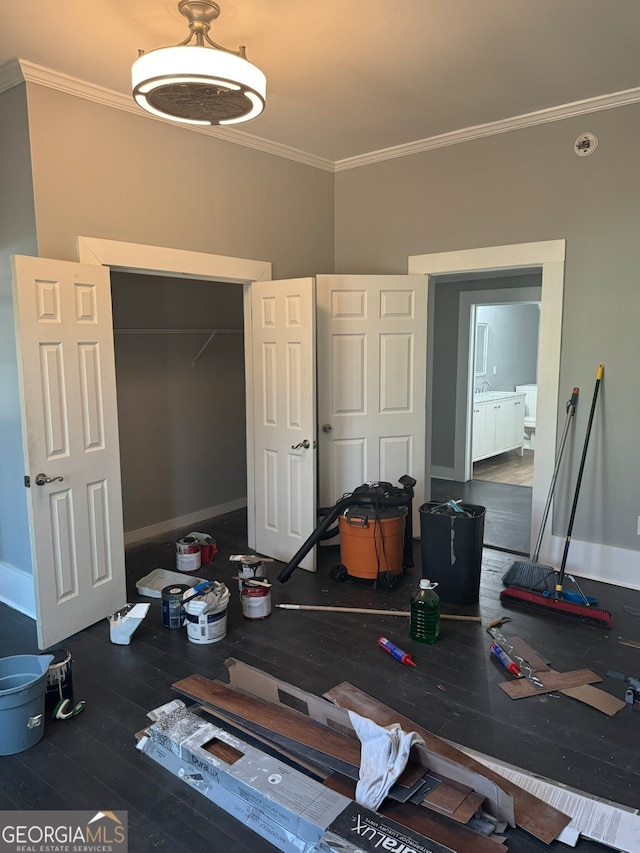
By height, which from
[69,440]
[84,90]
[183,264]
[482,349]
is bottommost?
[69,440]

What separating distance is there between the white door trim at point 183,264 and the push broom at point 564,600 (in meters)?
1.99

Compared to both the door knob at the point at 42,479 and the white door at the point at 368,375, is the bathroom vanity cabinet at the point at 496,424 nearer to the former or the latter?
the white door at the point at 368,375

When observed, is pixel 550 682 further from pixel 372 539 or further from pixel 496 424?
pixel 496 424

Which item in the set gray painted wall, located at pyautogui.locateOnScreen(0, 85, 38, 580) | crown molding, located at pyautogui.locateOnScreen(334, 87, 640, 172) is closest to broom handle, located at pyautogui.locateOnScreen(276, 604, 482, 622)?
gray painted wall, located at pyautogui.locateOnScreen(0, 85, 38, 580)

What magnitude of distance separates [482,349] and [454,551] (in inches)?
217

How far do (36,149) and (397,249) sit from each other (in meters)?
2.62

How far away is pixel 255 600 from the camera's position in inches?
136

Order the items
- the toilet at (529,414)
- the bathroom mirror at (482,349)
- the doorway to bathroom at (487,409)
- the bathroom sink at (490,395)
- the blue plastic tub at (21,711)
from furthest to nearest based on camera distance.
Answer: the toilet at (529,414)
the bathroom mirror at (482,349)
the bathroom sink at (490,395)
the doorway to bathroom at (487,409)
the blue plastic tub at (21,711)

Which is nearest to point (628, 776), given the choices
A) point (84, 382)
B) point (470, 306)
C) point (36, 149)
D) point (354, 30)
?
point (84, 382)

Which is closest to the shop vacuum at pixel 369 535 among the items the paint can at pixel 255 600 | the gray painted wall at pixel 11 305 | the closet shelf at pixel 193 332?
the paint can at pixel 255 600

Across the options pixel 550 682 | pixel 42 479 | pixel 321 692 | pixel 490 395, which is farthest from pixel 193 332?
pixel 490 395

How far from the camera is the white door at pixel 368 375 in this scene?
14.4 feet

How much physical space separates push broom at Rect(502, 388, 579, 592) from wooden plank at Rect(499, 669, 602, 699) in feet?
2.68

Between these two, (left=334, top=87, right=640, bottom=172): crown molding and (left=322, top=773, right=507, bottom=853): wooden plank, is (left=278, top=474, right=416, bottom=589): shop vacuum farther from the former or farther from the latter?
(left=334, top=87, right=640, bottom=172): crown molding
